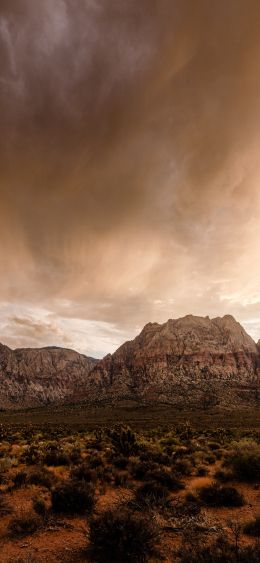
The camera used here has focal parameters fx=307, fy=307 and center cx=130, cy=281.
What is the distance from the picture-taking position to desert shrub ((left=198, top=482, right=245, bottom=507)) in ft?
36.0

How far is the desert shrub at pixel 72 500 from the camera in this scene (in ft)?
32.3

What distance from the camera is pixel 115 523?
7188 millimetres

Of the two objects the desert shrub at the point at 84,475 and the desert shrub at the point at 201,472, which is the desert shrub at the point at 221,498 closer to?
the desert shrub at the point at 201,472

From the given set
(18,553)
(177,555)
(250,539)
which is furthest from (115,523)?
(250,539)

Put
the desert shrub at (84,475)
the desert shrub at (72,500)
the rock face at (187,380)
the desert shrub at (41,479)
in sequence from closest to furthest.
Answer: the desert shrub at (72,500) → the desert shrub at (41,479) → the desert shrub at (84,475) → the rock face at (187,380)

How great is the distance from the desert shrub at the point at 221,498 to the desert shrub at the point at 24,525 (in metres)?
5.91

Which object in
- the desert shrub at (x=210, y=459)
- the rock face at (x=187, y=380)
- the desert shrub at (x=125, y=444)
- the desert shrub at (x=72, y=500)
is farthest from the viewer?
the rock face at (x=187, y=380)

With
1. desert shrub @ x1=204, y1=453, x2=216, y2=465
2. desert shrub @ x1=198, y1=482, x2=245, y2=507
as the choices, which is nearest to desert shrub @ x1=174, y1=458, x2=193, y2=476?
desert shrub @ x1=204, y1=453, x2=216, y2=465

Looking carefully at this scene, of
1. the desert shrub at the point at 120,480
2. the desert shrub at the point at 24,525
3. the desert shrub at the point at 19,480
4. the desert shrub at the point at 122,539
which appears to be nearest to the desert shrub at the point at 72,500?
the desert shrub at the point at 24,525

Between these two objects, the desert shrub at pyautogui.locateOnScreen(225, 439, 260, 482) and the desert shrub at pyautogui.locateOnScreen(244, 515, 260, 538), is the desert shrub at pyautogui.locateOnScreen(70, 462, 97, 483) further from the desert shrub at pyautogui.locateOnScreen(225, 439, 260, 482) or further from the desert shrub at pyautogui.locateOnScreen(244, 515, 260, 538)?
the desert shrub at pyautogui.locateOnScreen(244, 515, 260, 538)

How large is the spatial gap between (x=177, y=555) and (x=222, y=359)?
196993 mm

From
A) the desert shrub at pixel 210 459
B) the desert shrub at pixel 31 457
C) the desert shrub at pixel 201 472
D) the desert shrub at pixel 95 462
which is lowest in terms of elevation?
the desert shrub at pixel 210 459

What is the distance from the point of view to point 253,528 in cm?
828

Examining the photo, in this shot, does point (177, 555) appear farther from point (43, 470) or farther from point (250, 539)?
point (43, 470)
